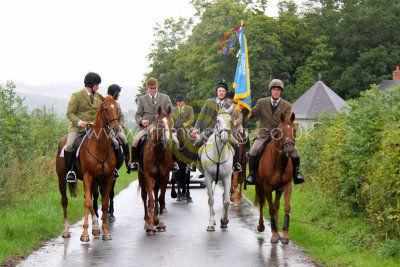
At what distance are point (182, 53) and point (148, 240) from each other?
61.8 metres

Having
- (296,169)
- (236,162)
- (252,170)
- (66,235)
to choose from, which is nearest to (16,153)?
(66,235)

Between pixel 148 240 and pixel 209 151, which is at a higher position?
pixel 209 151

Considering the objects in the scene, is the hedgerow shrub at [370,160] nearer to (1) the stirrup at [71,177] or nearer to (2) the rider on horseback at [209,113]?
(2) the rider on horseback at [209,113]

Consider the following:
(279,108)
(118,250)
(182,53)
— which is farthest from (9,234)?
(182,53)

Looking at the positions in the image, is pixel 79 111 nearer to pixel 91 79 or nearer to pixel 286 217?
pixel 91 79

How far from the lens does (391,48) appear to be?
6412 centimetres

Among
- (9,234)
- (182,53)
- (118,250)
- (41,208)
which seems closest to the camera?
(118,250)

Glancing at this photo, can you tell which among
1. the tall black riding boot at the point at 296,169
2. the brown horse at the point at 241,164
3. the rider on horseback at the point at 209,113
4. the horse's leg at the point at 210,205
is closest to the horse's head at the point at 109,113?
the rider on horseback at the point at 209,113

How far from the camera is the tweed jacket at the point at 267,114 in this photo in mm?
11820

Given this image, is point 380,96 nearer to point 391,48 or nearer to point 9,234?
point 9,234

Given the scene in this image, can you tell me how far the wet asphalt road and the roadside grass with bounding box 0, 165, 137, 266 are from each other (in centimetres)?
35

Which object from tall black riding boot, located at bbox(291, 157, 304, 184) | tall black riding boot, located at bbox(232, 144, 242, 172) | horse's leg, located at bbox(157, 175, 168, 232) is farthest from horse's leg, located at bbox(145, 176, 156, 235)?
tall black riding boot, located at bbox(291, 157, 304, 184)

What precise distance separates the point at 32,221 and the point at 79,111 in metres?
2.71

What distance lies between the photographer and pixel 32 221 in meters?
12.4
